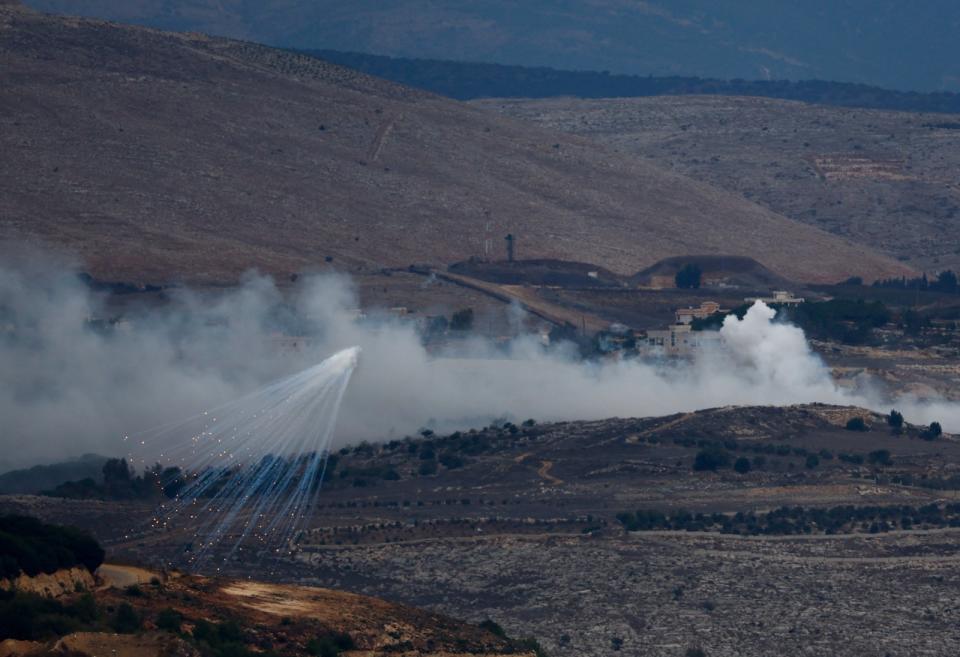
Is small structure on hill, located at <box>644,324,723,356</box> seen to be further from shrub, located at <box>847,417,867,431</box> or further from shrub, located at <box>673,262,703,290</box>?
shrub, located at <box>673,262,703,290</box>

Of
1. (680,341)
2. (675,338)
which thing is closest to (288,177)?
Answer: (675,338)

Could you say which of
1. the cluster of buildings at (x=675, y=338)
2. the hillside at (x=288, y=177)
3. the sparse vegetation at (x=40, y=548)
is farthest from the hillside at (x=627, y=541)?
the hillside at (x=288, y=177)

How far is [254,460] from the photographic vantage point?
8675 cm

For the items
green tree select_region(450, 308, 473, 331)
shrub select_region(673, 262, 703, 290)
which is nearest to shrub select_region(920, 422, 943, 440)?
green tree select_region(450, 308, 473, 331)

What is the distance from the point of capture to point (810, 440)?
93500mm

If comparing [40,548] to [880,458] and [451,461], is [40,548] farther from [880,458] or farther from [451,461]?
[880,458]

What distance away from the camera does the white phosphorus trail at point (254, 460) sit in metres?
77.1

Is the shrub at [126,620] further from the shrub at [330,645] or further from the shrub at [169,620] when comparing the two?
the shrub at [330,645]

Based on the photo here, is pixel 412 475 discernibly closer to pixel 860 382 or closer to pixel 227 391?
pixel 227 391

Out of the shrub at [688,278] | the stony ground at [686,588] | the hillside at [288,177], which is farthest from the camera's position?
the shrub at [688,278]

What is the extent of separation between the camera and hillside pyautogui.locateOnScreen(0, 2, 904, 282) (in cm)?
14138

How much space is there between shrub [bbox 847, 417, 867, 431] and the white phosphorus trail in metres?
19.1

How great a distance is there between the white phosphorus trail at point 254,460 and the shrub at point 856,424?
62.6 feet

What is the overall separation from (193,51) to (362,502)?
103133mm
